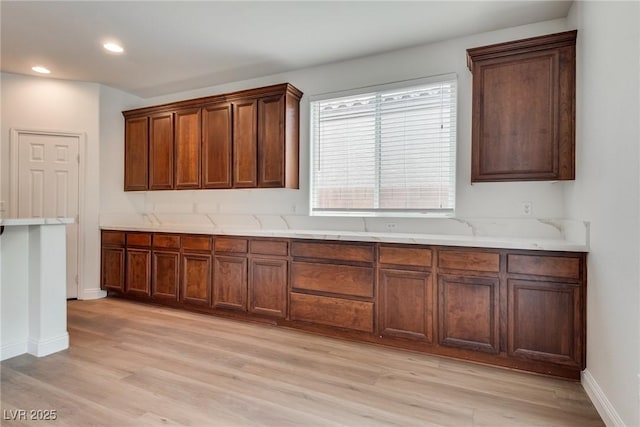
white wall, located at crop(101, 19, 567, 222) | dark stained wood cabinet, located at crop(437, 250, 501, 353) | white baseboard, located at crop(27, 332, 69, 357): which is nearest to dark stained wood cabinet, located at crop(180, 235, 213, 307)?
white wall, located at crop(101, 19, 567, 222)

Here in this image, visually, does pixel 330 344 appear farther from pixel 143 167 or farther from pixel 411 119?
pixel 143 167

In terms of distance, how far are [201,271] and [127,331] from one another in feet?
2.87

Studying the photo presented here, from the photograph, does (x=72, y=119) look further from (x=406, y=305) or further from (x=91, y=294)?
(x=406, y=305)

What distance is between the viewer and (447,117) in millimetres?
3232

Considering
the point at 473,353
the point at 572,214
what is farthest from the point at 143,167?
the point at 572,214

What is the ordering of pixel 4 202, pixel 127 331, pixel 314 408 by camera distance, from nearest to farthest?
pixel 314 408
pixel 127 331
pixel 4 202

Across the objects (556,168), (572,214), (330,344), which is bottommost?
(330,344)

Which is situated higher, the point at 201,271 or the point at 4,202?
the point at 4,202

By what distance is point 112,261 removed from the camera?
437 cm

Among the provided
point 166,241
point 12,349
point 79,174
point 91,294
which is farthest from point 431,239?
point 79,174

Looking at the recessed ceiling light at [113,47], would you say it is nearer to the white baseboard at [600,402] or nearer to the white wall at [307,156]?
the white wall at [307,156]

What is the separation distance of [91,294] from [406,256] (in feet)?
12.9

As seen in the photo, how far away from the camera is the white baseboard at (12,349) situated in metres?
2.55

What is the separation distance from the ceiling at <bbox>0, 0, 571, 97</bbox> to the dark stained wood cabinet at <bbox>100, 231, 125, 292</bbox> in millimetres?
1978
